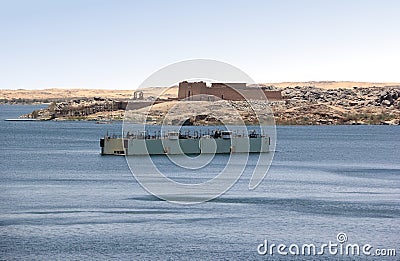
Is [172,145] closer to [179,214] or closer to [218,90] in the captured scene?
[179,214]

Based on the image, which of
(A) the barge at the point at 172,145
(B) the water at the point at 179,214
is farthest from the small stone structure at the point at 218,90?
(B) the water at the point at 179,214

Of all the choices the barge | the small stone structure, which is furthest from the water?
the small stone structure

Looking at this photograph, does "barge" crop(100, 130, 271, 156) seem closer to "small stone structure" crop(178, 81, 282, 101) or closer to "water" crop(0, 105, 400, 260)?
"water" crop(0, 105, 400, 260)

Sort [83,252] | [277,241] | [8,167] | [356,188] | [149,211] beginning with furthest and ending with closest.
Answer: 1. [8,167]
2. [356,188]
3. [149,211]
4. [277,241]
5. [83,252]

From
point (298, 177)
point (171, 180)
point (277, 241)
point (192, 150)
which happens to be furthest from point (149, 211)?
point (192, 150)

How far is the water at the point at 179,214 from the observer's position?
113 feet

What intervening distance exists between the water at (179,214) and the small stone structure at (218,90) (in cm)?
9148

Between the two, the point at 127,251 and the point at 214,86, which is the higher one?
the point at 214,86

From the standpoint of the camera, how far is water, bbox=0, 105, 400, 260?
34312 millimetres

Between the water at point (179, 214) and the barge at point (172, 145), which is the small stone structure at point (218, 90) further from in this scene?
the water at point (179, 214)

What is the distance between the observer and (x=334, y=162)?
81062mm

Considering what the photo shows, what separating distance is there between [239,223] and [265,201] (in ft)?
27.4

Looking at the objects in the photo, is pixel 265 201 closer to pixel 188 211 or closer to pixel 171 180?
pixel 188 211

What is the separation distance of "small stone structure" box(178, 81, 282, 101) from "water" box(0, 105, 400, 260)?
91.5m
